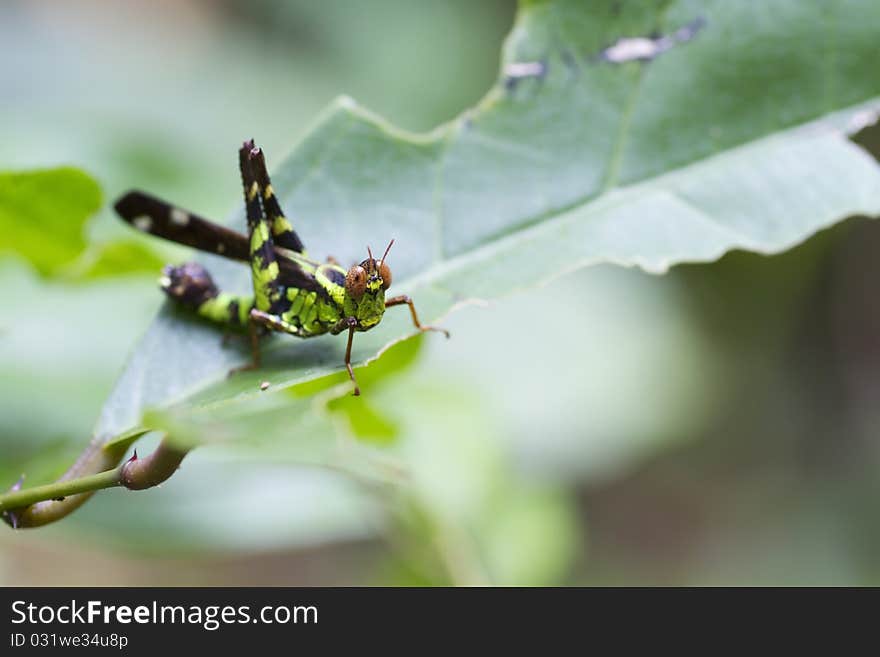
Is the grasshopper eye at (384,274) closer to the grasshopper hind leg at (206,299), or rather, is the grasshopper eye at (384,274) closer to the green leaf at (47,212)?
the grasshopper hind leg at (206,299)

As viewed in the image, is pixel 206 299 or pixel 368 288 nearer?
pixel 368 288

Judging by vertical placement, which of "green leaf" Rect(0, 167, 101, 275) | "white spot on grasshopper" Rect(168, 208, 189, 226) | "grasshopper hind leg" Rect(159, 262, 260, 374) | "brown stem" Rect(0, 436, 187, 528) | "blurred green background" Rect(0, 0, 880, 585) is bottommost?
"brown stem" Rect(0, 436, 187, 528)

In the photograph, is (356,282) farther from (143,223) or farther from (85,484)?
(85,484)

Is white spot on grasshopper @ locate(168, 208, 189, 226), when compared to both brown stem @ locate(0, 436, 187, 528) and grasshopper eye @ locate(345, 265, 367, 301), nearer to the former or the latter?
grasshopper eye @ locate(345, 265, 367, 301)

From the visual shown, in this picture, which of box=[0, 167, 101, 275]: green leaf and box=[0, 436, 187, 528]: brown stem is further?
box=[0, 167, 101, 275]: green leaf

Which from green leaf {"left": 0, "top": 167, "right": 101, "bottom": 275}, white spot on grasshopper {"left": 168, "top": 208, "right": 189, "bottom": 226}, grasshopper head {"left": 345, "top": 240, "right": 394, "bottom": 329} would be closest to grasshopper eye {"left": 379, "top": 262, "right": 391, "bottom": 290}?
grasshopper head {"left": 345, "top": 240, "right": 394, "bottom": 329}

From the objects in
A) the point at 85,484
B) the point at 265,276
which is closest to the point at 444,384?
the point at 265,276

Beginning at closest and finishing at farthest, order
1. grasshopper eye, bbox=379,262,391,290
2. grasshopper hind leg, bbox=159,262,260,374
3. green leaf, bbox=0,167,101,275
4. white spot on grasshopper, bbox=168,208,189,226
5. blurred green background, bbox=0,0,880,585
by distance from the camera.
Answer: green leaf, bbox=0,167,101,275 → grasshopper eye, bbox=379,262,391,290 → grasshopper hind leg, bbox=159,262,260,374 → white spot on grasshopper, bbox=168,208,189,226 → blurred green background, bbox=0,0,880,585

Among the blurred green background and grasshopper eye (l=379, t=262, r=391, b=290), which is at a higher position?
the blurred green background

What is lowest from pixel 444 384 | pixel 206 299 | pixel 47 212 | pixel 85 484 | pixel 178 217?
pixel 85 484
